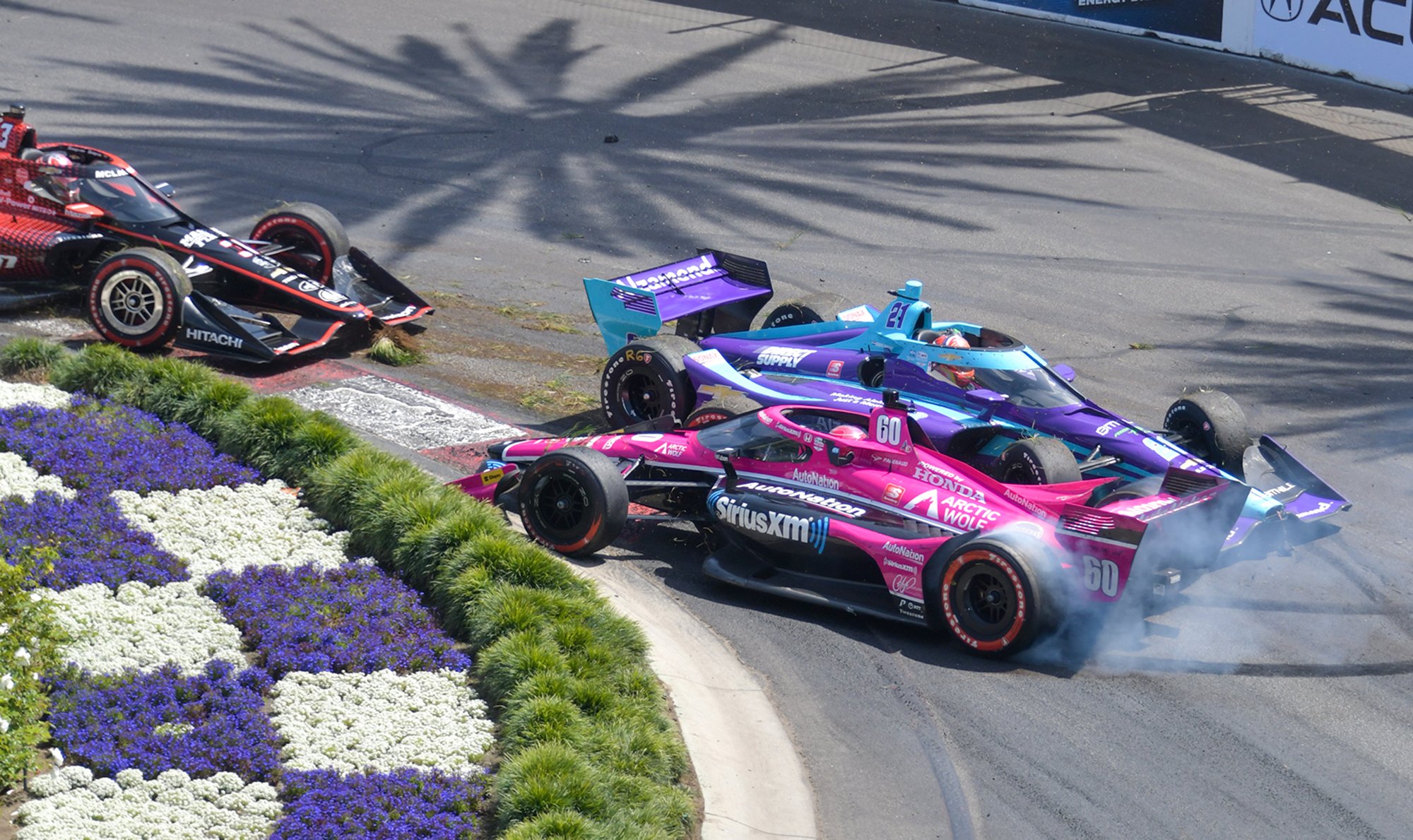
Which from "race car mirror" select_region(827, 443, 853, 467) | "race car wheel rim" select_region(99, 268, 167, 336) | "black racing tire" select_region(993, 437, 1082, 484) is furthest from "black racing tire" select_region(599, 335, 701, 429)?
"race car wheel rim" select_region(99, 268, 167, 336)

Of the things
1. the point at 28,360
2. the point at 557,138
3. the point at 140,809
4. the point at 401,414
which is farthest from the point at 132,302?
the point at 557,138

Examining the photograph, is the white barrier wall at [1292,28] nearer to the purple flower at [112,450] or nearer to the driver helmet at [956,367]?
the driver helmet at [956,367]

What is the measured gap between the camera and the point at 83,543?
9.15 meters

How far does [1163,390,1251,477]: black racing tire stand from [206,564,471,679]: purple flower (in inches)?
257

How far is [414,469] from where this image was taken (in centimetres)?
1039

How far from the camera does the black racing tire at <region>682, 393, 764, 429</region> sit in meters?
11.2

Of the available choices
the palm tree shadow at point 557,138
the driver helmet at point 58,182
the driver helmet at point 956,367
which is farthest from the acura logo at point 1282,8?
the driver helmet at point 58,182

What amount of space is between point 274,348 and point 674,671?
6.31 metres

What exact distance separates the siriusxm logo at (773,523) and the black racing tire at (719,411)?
110cm

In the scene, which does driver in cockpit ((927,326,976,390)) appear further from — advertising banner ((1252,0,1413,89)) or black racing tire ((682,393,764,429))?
advertising banner ((1252,0,1413,89))

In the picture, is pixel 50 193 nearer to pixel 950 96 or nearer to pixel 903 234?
pixel 903 234

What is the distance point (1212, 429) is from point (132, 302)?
31.7 ft

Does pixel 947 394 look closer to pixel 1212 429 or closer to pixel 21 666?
pixel 1212 429

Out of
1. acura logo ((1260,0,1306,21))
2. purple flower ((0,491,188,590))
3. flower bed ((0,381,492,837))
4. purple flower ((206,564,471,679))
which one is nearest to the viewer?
flower bed ((0,381,492,837))
